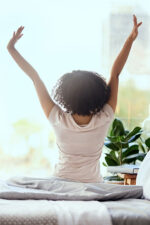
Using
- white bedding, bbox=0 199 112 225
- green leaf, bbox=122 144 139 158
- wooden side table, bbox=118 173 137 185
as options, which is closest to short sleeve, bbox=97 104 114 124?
white bedding, bbox=0 199 112 225

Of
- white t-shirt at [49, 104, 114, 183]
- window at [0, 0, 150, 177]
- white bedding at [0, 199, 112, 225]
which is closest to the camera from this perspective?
white bedding at [0, 199, 112, 225]

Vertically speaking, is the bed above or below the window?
below

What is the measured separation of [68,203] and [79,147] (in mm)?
340

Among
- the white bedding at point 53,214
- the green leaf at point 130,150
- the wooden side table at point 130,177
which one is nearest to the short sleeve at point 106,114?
the white bedding at point 53,214

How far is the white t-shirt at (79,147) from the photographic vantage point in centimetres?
184

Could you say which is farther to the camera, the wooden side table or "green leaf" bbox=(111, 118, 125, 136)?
"green leaf" bbox=(111, 118, 125, 136)

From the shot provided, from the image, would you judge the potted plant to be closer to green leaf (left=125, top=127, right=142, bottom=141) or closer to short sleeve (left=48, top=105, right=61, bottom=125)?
green leaf (left=125, top=127, right=142, bottom=141)

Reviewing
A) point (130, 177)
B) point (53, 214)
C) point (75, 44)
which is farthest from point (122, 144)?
point (53, 214)

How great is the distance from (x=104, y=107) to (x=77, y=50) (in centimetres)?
283

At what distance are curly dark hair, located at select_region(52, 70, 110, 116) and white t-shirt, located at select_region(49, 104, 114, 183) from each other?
0.05 meters

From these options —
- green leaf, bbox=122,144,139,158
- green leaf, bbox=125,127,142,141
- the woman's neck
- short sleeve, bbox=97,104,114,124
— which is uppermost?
short sleeve, bbox=97,104,114,124

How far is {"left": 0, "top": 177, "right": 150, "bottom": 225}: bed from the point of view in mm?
1441

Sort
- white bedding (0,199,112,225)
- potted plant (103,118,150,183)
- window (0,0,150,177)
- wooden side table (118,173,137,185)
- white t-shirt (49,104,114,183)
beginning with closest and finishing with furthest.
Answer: white bedding (0,199,112,225) → white t-shirt (49,104,114,183) → wooden side table (118,173,137,185) → potted plant (103,118,150,183) → window (0,0,150,177)

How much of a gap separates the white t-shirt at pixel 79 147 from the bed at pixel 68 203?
0.21 feet
